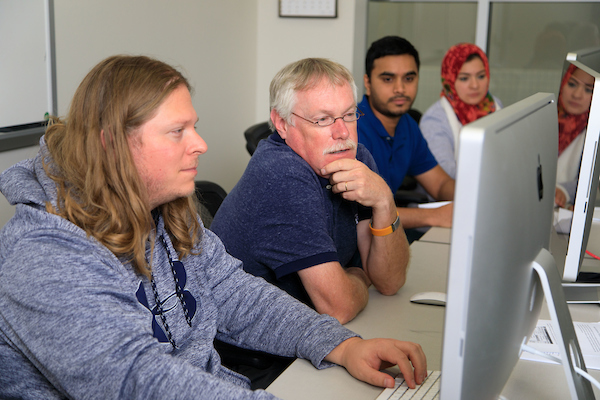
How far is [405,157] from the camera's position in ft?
8.45

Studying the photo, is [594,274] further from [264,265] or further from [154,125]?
[154,125]

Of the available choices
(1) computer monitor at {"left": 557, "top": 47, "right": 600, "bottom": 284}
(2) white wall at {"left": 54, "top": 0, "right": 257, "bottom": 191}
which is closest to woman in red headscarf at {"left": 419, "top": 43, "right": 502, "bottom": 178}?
(2) white wall at {"left": 54, "top": 0, "right": 257, "bottom": 191}

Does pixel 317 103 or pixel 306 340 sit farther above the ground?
pixel 317 103

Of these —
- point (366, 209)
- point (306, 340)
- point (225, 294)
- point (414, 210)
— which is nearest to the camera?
point (306, 340)

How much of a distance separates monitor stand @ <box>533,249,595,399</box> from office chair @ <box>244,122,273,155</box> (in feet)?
4.55

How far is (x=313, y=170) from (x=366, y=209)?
0.23 meters

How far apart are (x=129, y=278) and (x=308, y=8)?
3.23 meters

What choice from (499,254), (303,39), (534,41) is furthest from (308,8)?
(499,254)

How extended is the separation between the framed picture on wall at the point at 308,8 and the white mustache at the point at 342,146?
100 inches

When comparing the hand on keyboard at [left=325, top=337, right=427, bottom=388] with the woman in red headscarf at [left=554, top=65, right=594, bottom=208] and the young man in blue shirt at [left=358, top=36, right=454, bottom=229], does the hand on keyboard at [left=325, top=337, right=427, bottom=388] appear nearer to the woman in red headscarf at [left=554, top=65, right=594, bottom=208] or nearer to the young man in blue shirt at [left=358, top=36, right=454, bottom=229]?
the woman in red headscarf at [left=554, top=65, right=594, bottom=208]

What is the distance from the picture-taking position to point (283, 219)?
1382mm

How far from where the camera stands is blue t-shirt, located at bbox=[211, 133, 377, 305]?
1.35m

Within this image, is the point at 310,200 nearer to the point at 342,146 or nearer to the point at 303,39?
the point at 342,146

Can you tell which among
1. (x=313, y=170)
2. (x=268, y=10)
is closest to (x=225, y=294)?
(x=313, y=170)
